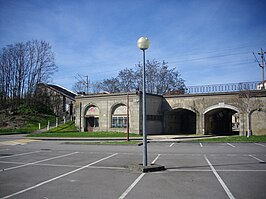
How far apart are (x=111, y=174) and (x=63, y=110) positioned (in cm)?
4991

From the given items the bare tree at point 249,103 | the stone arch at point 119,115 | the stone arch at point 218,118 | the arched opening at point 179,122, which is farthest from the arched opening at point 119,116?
the bare tree at point 249,103

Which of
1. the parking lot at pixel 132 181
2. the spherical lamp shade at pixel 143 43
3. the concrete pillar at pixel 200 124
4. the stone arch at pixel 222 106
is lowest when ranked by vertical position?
the parking lot at pixel 132 181

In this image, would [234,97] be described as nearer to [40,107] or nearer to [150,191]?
[150,191]

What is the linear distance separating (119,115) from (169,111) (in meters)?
6.98

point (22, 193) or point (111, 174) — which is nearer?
point (22, 193)

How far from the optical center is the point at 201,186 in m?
6.79

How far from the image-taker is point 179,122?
37688 mm

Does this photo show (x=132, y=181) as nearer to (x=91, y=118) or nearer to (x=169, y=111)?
(x=169, y=111)

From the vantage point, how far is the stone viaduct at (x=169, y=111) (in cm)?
2644

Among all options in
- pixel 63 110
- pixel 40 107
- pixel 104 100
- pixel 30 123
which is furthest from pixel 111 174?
pixel 63 110

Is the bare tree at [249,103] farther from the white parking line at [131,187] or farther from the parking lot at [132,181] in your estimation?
the white parking line at [131,187]

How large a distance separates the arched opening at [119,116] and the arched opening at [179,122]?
609 centimetres

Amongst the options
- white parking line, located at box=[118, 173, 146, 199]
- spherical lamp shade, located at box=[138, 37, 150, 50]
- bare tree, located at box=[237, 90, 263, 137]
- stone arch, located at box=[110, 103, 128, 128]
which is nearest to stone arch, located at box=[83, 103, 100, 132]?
stone arch, located at box=[110, 103, 128, 128]

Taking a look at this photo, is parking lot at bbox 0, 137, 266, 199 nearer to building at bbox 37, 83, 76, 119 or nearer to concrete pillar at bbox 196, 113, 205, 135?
concrete pillar at bbox 196, 113, 205, 135
